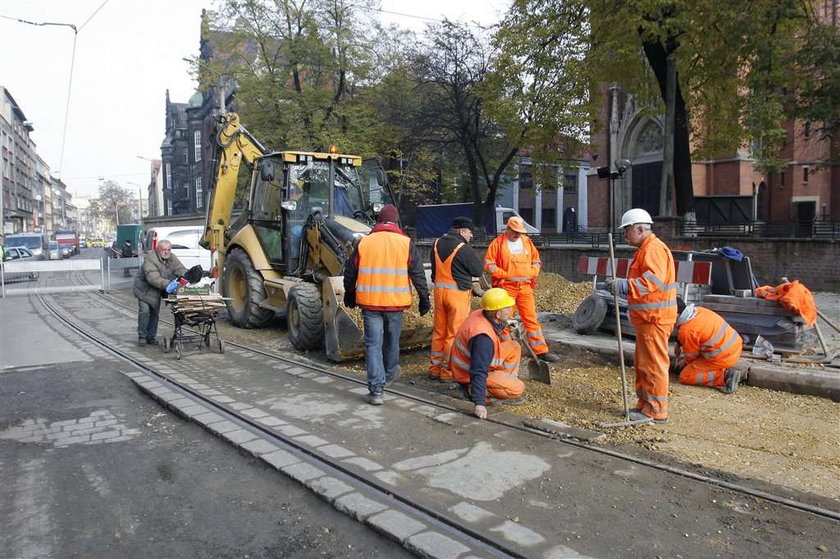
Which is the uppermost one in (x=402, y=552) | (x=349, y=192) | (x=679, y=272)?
(x=349, y=192)

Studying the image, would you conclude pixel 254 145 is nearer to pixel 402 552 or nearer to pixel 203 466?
pixel 203 466

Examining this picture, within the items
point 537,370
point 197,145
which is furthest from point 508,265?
point 197,145

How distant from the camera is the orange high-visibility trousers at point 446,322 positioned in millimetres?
7109

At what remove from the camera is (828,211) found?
32.0 meters

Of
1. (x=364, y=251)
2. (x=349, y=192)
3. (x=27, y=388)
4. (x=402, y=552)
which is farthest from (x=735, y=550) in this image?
(x=349, y=192)

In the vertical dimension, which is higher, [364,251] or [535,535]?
[364,251]

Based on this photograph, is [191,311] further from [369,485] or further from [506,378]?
[369,485]

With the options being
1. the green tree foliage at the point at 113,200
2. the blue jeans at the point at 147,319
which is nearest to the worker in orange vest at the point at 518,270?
the blue jeans at the point at 147,319

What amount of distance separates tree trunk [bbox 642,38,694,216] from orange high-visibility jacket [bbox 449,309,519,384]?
1292 cm

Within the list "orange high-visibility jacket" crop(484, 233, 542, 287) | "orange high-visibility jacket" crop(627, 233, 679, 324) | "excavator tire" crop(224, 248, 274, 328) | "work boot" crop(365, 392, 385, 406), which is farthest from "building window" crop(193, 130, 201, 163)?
Answer: "orange high-visibility jacket" crop(627, 233, 679, 324)

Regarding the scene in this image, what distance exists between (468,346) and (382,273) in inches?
43.6

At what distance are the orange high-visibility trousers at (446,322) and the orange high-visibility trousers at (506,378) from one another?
3.12ft

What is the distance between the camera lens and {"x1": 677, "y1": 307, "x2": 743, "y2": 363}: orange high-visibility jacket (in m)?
6.88

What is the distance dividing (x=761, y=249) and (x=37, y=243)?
4311 centimetres
